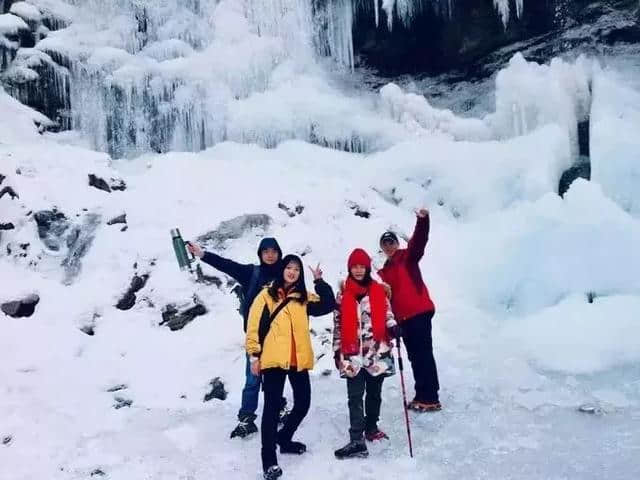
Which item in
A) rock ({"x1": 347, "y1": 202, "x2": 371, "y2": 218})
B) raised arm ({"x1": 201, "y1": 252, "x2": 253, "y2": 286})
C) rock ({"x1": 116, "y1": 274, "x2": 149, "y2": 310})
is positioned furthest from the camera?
rock ({"x1": 347, "y1": 202, "x2": 371, "y2": 218})

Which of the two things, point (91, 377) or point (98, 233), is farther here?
point (98, 233)

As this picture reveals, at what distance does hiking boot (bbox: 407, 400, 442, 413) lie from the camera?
208 inches

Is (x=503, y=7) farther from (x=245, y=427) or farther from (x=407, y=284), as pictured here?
(x=245, y=427)

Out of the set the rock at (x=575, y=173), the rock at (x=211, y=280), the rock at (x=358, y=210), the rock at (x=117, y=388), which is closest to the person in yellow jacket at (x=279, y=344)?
the rock at (x=117, y=388)

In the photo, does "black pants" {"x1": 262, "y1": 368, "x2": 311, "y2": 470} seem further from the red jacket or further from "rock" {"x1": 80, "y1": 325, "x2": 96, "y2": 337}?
"rock" {"x1": 80, "y1": 325, "x2": 96, "y2": 337}

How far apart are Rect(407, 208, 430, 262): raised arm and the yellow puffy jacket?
128cm

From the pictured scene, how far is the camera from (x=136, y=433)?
5.35m

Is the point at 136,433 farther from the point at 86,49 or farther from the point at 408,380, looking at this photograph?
the point at 86,49

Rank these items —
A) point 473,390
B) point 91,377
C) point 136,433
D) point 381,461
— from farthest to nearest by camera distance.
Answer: point 91,377 → point 473,390 → point 136,433 → point 381,461

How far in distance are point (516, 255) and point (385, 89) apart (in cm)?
821

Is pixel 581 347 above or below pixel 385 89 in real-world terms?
below

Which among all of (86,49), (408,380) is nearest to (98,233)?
(408,380)

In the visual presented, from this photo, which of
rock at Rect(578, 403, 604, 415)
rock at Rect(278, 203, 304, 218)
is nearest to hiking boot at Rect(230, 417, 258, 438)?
rock at Rect(578, 403, 604, 415)

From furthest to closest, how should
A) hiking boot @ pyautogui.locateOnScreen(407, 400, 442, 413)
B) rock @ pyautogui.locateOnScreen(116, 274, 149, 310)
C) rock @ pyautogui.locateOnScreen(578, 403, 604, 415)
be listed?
rock @ pyautogui.locateOnScreen(116, 274, 149, 310), hiking boot @ pyautogui.locateOnScreen(407, 400, 442, 413), rock @ pyautogui.locateOnScreen(578, 403, 604, 415)
